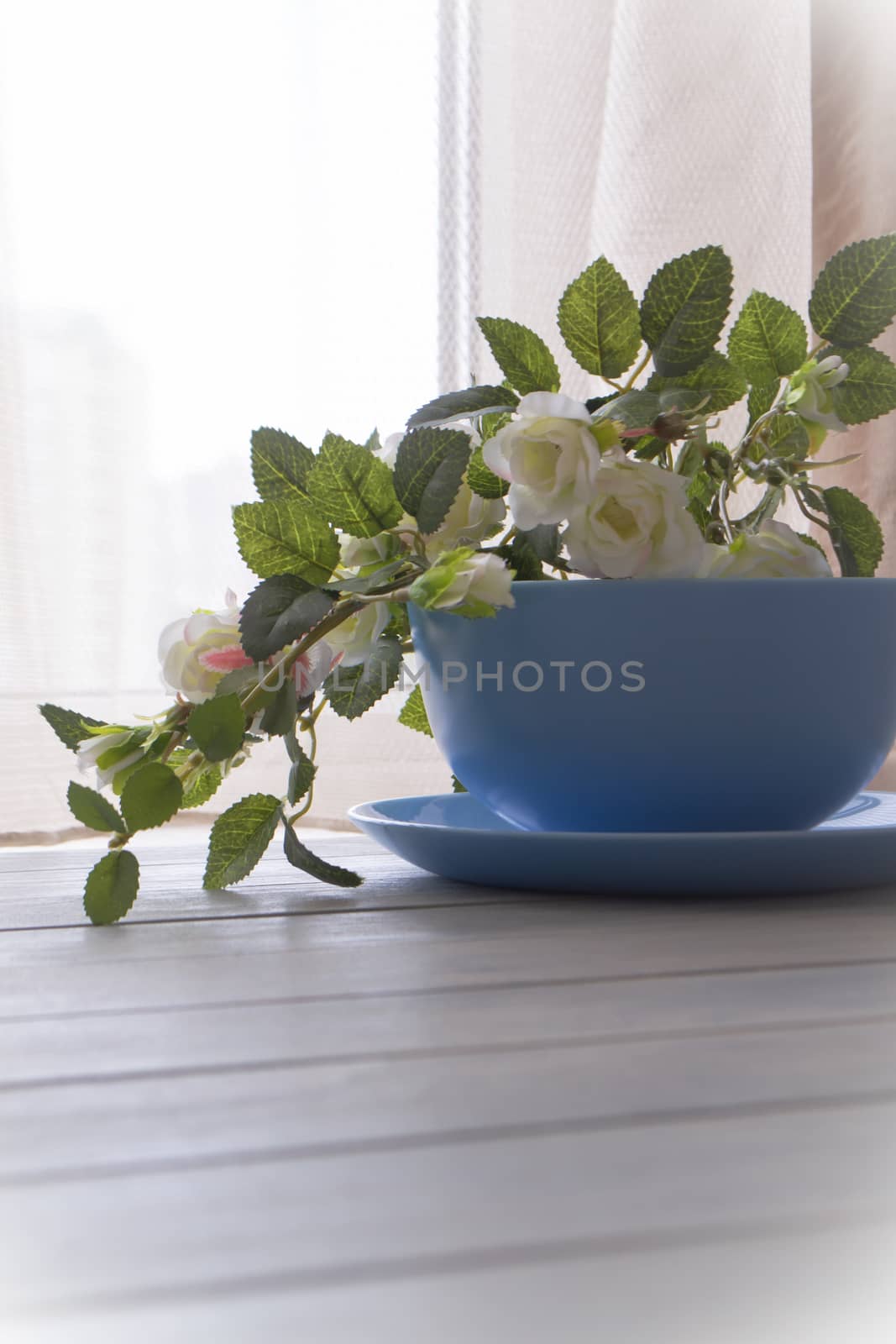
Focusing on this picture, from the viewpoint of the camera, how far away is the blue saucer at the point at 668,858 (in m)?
0.53

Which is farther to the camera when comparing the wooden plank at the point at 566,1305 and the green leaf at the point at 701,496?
the green leaf at the point at 701,496

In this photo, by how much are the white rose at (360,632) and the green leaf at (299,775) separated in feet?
0.17

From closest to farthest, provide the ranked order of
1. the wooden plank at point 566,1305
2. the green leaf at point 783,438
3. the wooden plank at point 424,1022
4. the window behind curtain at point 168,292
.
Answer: the wooden plank at point 566,1305 < the wooden plank at point 424,1022 < the green leaf at point 783,438 < the window behind curtain at point 168,292

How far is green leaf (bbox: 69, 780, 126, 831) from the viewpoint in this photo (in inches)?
20.8

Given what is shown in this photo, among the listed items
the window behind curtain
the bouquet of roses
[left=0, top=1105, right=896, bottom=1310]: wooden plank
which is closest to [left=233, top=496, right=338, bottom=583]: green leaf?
the bouquet of roses

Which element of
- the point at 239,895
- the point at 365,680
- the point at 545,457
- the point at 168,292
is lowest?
the point at 239,895

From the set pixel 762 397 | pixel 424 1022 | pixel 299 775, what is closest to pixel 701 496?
pixel 762 397

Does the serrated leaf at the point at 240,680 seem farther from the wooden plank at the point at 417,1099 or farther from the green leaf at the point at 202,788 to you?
the wooden plank at the point at 417,1099

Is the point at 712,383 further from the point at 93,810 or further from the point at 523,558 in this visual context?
the point at 93,810

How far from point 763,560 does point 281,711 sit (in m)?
0.23

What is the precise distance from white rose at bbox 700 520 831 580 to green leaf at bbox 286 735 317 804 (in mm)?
202

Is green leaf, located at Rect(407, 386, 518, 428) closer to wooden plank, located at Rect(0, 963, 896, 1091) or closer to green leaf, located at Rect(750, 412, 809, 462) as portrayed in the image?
green leaf, located at Rect(750, 412, 809, 462)

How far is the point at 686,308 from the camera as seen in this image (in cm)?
59

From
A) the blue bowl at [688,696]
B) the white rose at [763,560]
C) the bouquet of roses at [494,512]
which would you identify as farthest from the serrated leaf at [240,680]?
the white rose at [763,560]
